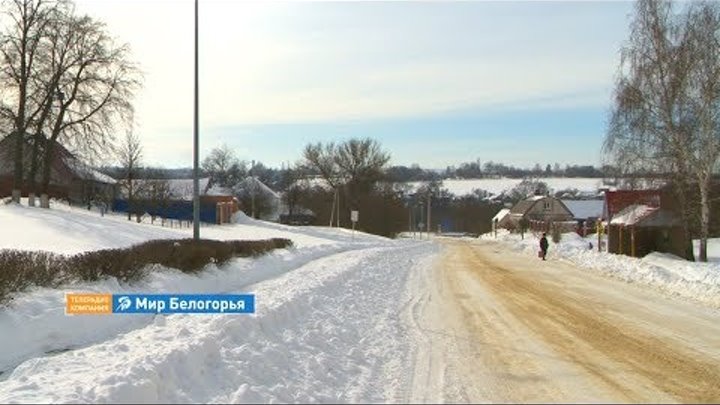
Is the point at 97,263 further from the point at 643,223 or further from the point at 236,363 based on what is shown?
the point at 643,223

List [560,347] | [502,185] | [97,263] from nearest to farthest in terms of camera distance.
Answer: [560,347] < [97,263] < [502,185]

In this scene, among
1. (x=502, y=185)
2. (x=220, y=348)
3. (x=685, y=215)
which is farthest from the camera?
(x=502, y=185)

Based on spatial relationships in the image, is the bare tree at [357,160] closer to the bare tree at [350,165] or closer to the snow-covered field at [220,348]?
the bare tree at [350,165]

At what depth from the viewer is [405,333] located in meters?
11.7

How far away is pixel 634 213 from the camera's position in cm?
4109

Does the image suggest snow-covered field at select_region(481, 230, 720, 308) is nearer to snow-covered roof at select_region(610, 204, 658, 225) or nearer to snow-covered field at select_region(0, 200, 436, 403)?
snow-covered roof at select_region(610, 204, 658, 225)

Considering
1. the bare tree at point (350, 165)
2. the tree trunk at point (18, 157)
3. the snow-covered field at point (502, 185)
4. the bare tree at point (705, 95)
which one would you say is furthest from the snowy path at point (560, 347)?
the snow-covered field at point (502, 185)

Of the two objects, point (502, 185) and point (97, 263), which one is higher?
point (502, 185)

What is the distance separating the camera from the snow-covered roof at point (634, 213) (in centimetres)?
4025

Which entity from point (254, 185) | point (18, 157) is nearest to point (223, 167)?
point (254, 185)

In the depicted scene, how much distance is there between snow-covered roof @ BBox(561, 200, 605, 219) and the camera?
124 metres
